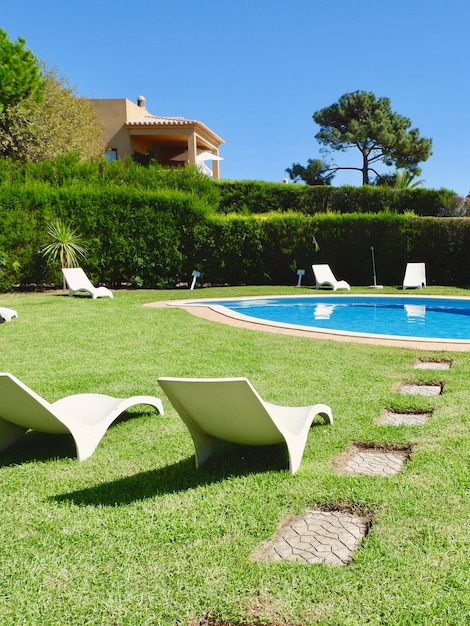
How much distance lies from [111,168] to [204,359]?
59.1 feet

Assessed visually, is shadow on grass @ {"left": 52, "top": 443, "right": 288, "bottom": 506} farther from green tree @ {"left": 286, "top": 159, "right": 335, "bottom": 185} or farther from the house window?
green tree @ {"left": 286, "top": 159, "right": 335, "bottom": 185}

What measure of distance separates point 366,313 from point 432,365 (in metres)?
8.38

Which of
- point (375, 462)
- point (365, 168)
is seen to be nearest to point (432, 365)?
point (375, 462)

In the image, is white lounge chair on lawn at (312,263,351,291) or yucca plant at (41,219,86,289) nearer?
yucca plant at (41,219,86,289)

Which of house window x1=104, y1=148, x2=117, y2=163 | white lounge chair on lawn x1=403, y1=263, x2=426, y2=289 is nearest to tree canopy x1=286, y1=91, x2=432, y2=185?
house window x1=104, y1=148, x2=117, y2=163

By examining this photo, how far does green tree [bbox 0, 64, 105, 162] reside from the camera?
1043 inches

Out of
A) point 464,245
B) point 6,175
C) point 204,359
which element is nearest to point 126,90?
point 6,175

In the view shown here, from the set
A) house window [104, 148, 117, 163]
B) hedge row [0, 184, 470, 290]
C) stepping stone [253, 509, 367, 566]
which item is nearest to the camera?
stepping stone [253, 509, 367, 566]

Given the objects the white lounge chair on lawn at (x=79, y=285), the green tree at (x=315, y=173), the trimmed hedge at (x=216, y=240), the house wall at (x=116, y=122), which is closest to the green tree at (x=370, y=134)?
the green tree at (x=315, y=173)

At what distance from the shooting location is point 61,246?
18.3 m

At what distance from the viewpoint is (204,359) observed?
7.89 m

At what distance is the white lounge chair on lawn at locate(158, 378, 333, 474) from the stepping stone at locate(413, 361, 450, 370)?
3.26 m

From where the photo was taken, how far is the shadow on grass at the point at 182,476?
370cm

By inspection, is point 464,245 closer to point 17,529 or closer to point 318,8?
point 318,8
